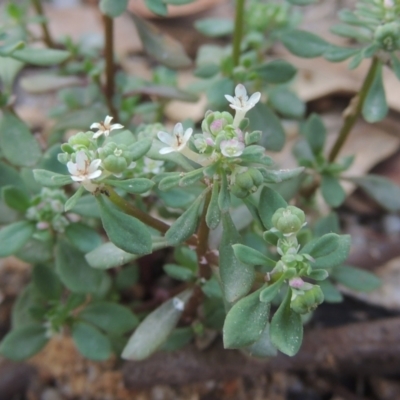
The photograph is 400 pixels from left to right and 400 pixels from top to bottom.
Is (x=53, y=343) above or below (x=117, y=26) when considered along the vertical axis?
below

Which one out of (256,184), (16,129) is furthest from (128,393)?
(256,184)

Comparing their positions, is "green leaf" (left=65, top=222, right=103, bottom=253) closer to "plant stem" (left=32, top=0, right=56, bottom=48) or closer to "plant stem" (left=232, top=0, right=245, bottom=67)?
"plant stem" (left=232, top=0, right=245, bottom=67)

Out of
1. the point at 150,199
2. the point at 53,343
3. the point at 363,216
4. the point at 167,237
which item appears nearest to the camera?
the point at 167,237

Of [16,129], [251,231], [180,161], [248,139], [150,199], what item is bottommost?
[251,231]

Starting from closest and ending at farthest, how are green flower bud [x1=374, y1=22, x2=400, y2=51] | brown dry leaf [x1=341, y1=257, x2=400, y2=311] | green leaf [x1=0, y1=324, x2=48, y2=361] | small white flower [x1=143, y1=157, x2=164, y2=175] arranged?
small white flower [x1=143, y1=157, x2=164, y2=175]
green flower bud [x1=374, y1=22, x2=400, y2=51]
green leaf [x1=0, y1=324, x2=48, y2=361]
brown dry leaf [x1=341, y1=257, x2=400, y2=311]

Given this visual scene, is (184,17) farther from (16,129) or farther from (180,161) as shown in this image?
(180,161)

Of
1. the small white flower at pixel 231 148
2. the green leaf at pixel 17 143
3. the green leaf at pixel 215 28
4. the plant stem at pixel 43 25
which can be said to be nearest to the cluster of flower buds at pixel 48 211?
the green leaf at pixel 17 143

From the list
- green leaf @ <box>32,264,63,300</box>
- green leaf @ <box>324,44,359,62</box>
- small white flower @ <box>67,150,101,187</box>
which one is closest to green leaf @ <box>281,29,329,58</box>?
green leaf @ <box>324,44,359,62</box>

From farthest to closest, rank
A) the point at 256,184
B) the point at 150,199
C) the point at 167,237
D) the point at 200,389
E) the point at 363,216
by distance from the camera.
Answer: the point at 363,216
the point at 200,389
the point at 150,199
the point at 167,237
the point at 256,184
